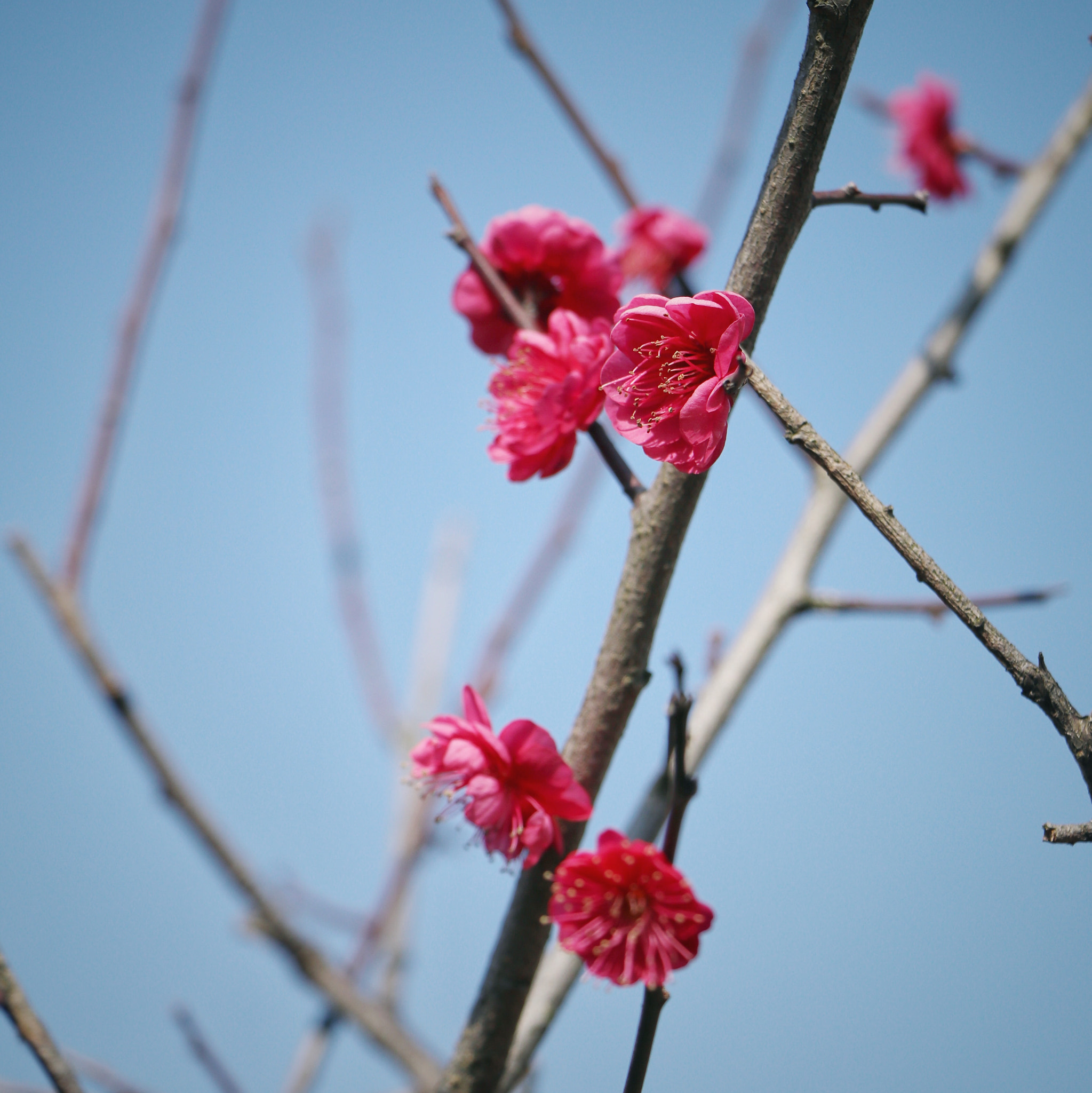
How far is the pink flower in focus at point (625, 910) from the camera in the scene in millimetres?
726

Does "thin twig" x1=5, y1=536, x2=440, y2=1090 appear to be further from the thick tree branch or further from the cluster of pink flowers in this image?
the cluster of pink flowers

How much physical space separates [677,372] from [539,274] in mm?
394

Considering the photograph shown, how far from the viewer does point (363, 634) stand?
6.96 feet

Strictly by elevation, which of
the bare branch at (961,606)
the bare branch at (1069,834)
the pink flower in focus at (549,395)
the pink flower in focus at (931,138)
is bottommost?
the bare branch at (1069,834)

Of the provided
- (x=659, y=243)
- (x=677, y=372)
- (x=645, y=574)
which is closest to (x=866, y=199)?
(x=677, y=372)

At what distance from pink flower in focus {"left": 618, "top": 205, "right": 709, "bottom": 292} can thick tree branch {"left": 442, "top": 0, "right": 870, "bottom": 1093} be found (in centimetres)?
92

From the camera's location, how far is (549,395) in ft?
2.52

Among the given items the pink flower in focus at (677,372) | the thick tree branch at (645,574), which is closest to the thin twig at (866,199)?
the thick tree branch at (645,574)

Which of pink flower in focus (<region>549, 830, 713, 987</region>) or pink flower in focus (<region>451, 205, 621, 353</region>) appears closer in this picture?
pink flower in focus (<region>549, 830, 713, 987</region>)

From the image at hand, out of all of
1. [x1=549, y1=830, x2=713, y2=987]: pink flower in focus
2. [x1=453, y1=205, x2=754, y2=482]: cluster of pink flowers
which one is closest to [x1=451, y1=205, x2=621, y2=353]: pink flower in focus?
[x1=453, y1=205, x2=754, y2=482]: cluster of pink flowers

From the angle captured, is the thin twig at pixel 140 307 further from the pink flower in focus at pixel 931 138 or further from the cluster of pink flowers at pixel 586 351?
the pink flower in focus at pixel 931 138

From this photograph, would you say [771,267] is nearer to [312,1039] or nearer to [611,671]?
[611,671]

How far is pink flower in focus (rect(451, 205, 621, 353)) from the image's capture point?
0.95 metres

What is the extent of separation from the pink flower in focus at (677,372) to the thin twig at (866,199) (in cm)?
19
